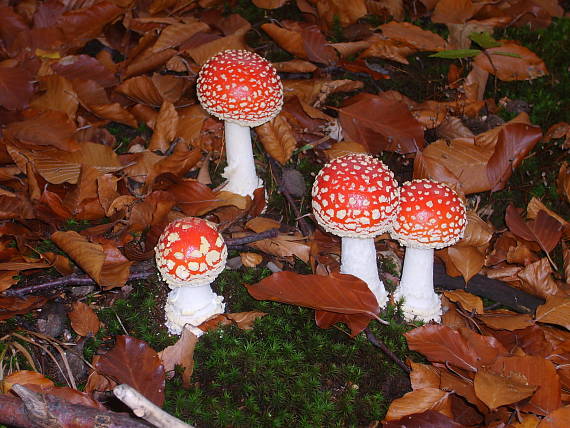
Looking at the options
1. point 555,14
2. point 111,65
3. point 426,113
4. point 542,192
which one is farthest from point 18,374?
point 555,14

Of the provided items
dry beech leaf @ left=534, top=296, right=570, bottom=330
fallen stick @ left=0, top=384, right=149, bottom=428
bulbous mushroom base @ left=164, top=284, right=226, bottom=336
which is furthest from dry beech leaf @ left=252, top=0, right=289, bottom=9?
fallen stick @ left=0, top=384, right=149, bottom=428

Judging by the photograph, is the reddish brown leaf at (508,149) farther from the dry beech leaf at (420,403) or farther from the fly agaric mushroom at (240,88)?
the dry beech leaf at (420,403)

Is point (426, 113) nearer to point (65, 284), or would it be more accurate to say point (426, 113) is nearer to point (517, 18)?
point (517, 18)

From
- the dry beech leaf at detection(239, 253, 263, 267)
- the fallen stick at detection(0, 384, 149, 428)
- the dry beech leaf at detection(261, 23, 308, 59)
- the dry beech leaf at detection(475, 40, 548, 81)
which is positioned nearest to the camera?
the fallen stick at detection(0, 384, 149, 428)

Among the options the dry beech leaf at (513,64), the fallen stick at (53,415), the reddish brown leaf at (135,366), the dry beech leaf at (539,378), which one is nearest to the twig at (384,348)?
the dry beech leaf at (539,378)

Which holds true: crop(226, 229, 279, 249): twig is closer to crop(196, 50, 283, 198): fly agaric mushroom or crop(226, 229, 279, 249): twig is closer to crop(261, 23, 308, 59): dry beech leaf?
crop(196, 50, 283, 198): fly agaric mushroom
